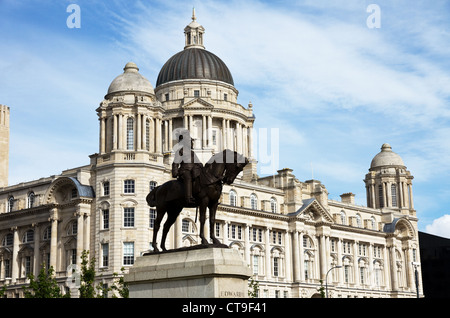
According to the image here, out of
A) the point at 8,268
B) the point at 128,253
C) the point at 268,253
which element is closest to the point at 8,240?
the point at 8,268

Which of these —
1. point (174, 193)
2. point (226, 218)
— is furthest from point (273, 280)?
point (174, 193)

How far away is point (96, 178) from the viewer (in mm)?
90250

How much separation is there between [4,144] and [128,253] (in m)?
42.4

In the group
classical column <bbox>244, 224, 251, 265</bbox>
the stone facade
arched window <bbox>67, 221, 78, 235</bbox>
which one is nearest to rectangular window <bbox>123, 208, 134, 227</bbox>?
the stone facade

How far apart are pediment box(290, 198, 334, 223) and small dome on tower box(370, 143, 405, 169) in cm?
2596

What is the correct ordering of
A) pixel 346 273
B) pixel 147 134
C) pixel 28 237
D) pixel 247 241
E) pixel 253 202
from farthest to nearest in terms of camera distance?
pixel 346 273 < pixel 253 202 < pixel 247 241 < pixel 28 237 < pixel 147 134

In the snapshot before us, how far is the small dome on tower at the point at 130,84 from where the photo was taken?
9162cm

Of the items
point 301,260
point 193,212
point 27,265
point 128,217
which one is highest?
point 193,212

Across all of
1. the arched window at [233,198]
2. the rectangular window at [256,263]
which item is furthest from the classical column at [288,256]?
the arched window at [233,198]

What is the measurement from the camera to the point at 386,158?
13838 cm

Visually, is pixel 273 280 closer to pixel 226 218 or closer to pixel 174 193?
pixel 226 218

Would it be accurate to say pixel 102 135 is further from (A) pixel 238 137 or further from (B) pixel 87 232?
(A) pixel 238 137

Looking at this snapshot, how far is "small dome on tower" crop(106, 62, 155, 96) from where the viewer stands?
91625 mm

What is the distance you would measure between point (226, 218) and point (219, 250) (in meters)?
71.5
